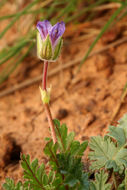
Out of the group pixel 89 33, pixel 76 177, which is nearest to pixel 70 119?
pixel 76 177

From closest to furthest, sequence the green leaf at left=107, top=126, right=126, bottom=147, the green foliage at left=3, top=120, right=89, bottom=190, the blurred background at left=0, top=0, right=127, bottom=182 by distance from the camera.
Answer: the green foliage at left=3, top=120, right=89, bottom=190
the green leaf at left=107, top=126, right=126, bottom=147
the blurred background at left=0, top=0, right=127, bottom=182

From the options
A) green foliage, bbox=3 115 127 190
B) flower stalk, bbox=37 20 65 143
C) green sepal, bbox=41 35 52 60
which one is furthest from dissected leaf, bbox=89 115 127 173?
green sepal, bbox=41 35 52 60

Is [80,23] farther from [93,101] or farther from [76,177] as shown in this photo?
[76,177]

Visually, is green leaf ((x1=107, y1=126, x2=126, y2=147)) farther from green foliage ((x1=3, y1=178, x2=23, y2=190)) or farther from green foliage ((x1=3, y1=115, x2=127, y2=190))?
green foliage ((x1=3, y1=178, x2=23, y2=190))

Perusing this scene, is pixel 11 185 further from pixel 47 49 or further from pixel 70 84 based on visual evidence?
pixel 70 84

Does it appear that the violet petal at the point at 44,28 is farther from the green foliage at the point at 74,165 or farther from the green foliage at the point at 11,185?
the green foliage at the point at 11,185

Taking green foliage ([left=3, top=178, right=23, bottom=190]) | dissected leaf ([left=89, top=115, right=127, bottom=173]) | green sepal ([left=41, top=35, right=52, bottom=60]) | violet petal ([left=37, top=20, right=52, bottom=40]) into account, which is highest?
violet petal ([left=37, top=20, right=52, bottom=40])

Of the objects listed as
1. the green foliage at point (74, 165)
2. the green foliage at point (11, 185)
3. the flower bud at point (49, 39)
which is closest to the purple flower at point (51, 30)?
the flower bud at point (49, 39)
